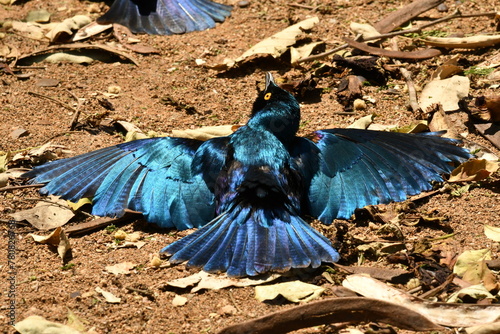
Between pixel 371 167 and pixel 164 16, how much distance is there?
11.0ft

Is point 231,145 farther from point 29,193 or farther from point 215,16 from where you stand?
point 215,16

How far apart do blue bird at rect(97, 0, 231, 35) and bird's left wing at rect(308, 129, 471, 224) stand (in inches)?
108

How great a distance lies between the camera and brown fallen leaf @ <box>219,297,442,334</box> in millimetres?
3246

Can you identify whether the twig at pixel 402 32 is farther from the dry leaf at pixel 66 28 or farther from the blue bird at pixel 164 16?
the dry leaf at pixel 66 28

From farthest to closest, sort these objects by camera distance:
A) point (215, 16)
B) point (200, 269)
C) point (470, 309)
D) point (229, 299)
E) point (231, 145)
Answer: point (215, 16) → point (231, 145) → point (200, 269) → point (229, 299) → point (470, 309)

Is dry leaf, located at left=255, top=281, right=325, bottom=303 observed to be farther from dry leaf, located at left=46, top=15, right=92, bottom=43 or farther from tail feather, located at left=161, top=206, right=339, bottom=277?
dry leaf, located at left=46, top=15, right=92, bottom=43

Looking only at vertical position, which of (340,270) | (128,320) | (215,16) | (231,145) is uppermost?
(215,16)

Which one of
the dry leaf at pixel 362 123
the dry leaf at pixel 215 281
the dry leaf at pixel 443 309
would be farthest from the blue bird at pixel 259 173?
the dry leaf at pixel 443 309

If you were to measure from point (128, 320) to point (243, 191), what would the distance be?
3.42ft

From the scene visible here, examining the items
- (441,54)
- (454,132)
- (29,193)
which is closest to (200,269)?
(29,193)

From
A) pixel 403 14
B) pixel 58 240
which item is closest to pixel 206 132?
pixel 58 240

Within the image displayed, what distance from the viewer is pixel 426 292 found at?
3648mm

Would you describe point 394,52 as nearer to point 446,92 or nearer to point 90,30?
point 446,92

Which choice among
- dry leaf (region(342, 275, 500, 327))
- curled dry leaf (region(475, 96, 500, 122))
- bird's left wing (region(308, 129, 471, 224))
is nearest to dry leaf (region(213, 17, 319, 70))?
bird's left wing (region(308, 129, 471, 224))
